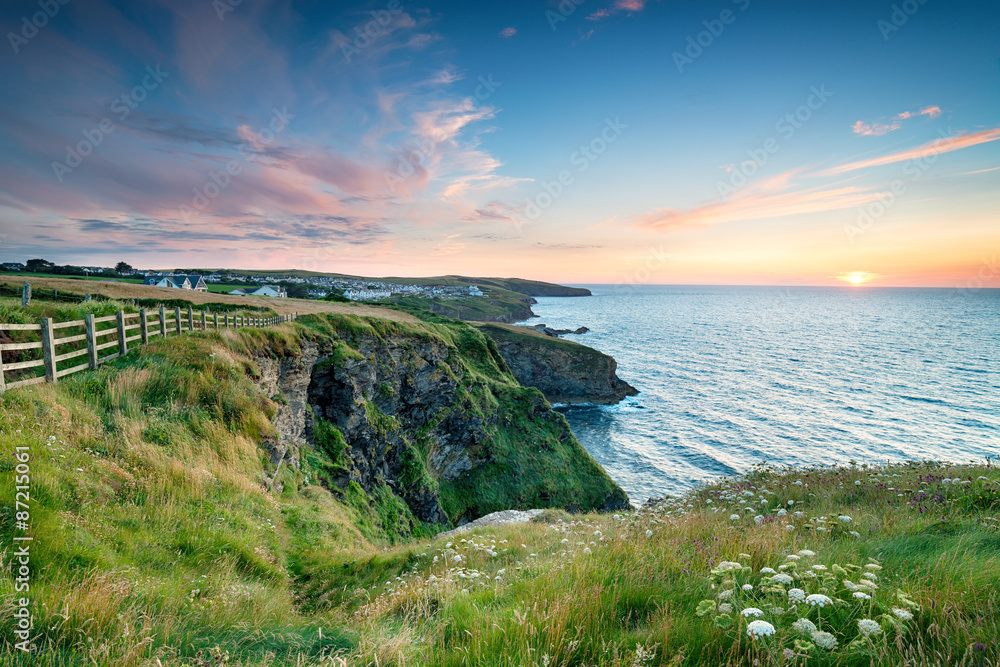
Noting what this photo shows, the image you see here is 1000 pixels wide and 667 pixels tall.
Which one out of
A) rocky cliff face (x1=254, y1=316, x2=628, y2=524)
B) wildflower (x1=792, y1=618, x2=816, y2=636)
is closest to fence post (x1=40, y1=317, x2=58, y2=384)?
rocky cliff face (x1=254, y1=316, x2=628, y2=524)

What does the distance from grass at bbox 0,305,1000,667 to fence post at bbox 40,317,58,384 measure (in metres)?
0.37

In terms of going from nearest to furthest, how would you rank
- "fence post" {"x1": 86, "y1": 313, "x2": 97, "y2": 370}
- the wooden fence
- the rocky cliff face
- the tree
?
1. the wooden fence
2. "fence post" {"x1": 86, "y1": 313, "x2": 97, "y2": 370}
3. the rocky cliff face
4. the tree

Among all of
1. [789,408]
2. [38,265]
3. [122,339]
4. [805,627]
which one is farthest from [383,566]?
[38,265]

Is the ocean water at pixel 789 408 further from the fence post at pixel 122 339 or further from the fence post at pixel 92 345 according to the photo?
the fence post at pixel 92 345

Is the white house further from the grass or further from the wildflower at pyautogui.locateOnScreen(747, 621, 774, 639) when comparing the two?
the wildflower at pyautogui.locateOnScreen(747, 621, 774, 639)

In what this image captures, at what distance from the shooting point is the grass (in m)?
3.41

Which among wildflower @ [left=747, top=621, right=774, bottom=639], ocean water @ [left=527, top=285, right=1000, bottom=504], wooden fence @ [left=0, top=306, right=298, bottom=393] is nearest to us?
wildflower @ [left=747, top=621, right=774, bottom=639]

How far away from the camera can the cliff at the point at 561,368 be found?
70.4 metres

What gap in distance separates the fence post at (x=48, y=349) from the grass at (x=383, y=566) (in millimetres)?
369

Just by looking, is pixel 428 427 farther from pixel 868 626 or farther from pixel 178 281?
pixel 178 281

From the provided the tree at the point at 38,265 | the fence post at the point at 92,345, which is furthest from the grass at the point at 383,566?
the tree at the point at 38,265

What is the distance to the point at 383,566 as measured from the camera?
10.2 metres

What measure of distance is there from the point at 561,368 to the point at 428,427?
44.6 m

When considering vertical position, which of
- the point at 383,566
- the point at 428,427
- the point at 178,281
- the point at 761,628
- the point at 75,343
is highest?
the point at 178,281
